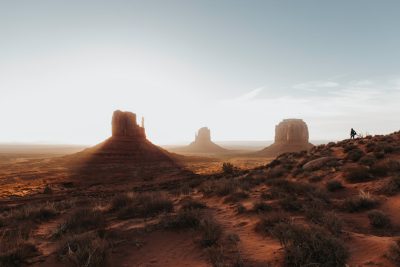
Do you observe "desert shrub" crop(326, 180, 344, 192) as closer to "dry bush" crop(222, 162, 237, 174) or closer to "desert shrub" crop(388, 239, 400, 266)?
"desert shrub" crop(388, 239, 400, 266)

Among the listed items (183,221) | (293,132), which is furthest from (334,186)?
(293,132)

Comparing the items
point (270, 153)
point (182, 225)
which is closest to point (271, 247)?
point (182, 225)

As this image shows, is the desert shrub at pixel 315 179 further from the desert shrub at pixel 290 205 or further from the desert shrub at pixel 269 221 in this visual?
the desert shrub at pixel 269 221

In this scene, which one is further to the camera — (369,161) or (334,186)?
(369,161)

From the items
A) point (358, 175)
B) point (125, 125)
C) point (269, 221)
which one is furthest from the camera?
point (125, 125)

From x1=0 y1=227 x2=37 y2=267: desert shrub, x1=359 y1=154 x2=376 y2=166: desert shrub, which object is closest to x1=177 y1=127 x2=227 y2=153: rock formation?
x1=359 y1=154 x2=376 y2=166: desert shrub

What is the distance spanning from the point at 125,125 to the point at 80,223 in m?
50.5

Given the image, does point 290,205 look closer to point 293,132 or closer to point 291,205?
point 291,205

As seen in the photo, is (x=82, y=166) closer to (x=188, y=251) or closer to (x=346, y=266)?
(x=188, y=251)

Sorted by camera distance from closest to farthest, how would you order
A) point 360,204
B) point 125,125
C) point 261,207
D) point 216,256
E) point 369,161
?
point 216,256 → point 360,204 → point 261,207 → point 369,161 → point 125,125

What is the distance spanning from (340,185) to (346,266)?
8.52m

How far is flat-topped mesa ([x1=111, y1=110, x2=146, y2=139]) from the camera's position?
5675 cm

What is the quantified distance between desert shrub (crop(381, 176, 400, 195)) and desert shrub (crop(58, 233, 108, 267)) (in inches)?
399

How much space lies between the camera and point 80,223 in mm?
8398
